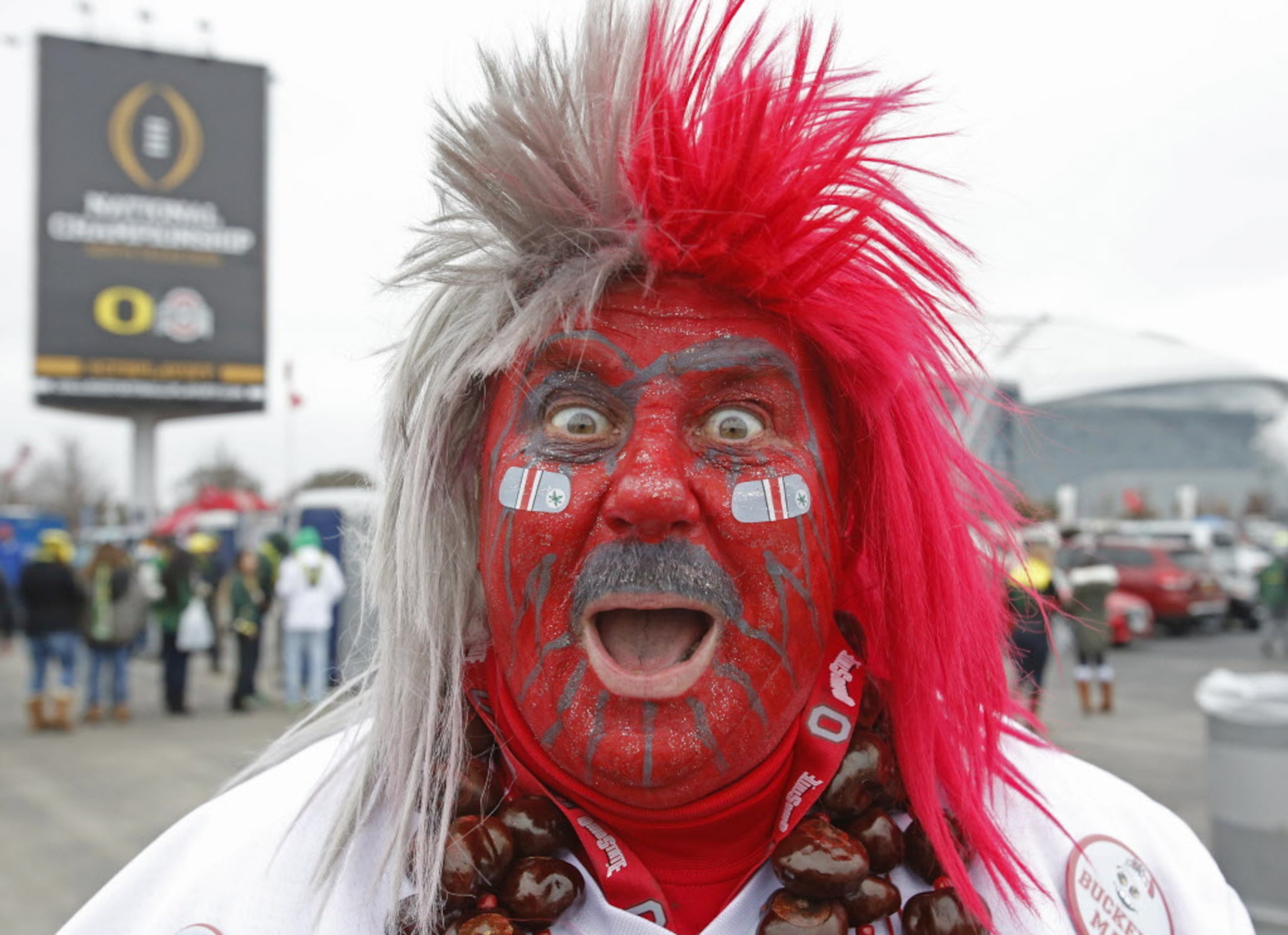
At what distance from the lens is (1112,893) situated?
1.46 m

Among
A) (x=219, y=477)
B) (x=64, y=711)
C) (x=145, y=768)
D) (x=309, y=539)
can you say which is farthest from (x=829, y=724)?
(x=219, y=477)

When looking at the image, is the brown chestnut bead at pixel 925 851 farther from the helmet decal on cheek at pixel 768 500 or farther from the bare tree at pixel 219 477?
the bare tree at pixel 219 477

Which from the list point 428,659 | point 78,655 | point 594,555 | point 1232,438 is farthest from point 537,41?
point 1232,438

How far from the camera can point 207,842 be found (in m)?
1.42

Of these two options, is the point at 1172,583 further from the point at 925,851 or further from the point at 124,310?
the point at 124,310

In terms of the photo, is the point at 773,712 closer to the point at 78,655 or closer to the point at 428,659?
the point at 428,659

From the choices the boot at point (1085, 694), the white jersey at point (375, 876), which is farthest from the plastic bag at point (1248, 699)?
the boot at point (1085, 694)

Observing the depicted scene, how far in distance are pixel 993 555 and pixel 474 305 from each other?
929mm

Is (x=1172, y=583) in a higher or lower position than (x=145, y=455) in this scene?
lower

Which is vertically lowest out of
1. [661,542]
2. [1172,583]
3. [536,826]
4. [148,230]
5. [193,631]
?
[1172,583]

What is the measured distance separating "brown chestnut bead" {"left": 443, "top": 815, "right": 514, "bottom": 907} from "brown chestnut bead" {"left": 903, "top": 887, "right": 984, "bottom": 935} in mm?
563

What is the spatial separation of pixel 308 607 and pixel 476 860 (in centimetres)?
670

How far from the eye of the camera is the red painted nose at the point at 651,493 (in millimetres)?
1266

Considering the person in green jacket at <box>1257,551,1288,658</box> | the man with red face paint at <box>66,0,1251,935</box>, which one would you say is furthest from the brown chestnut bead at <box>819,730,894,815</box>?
the person in green jacket at <box>1257,551,1288,658</box>
